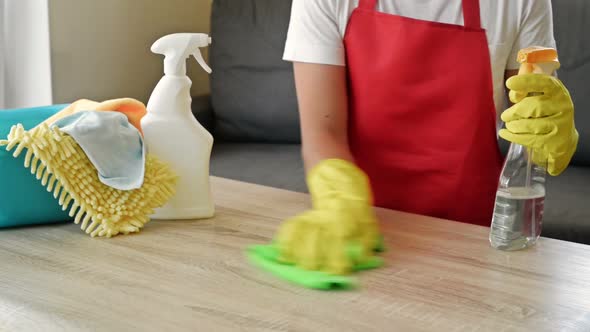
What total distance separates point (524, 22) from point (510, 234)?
0.58m

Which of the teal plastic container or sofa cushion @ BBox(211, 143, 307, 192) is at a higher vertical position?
the teal plastic container

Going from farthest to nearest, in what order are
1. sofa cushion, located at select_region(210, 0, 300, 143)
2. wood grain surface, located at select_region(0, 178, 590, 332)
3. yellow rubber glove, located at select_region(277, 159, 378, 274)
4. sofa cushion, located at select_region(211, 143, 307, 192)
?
sofa cushion, located at select_region(210, 0, 300, 143), sofa cushion, located at select_region(211, 143, 307, 192), yellow rubber glove, located at select_region(277, 159, 378, 274), wood grain surface, located at select_region(0, 178, 590, 332)

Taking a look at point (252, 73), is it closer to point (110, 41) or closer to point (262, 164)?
point (262, 164)

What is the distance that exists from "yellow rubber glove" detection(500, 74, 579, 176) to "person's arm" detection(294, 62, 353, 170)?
0.44 metres

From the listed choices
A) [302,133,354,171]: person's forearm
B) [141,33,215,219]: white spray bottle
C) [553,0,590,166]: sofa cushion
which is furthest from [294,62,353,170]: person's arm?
[553,0,590,166]: sofa cushion

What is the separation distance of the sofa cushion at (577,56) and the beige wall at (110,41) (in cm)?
141

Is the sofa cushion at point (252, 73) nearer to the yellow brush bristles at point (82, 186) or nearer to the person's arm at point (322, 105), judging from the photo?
the person's arm at point (322, 105)

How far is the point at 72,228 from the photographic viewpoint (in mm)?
1198

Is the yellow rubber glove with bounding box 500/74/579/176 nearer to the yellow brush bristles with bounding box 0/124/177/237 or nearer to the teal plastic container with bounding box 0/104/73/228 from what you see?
the yellow brush bristles with bounding box 0/124/177/237

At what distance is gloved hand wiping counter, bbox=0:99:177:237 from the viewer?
1.13 meters

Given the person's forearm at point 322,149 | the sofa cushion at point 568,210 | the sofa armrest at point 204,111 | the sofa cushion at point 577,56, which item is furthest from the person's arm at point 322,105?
the sofa armrest at point 204,111

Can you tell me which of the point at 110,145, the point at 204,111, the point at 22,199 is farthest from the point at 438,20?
the point at 204,111

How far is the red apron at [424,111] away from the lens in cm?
153

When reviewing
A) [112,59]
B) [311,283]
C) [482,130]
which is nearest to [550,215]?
[482,130]
